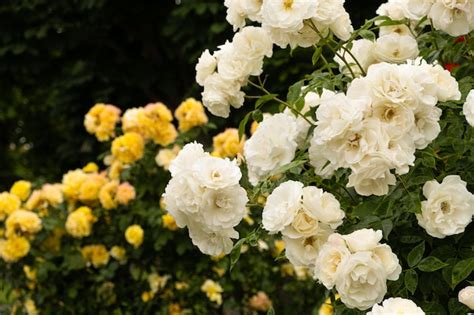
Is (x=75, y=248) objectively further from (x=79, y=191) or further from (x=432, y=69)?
(x=432, y=69)

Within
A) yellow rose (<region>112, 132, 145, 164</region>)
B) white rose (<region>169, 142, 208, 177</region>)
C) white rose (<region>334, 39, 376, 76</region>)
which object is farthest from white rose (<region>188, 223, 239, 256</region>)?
yellow rose (<region>112, 132, 145, 164</region>)

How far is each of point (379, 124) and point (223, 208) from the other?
351mm

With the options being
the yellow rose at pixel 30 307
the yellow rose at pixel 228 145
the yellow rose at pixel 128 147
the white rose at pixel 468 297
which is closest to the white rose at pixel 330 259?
the white rose at pixel 468 297

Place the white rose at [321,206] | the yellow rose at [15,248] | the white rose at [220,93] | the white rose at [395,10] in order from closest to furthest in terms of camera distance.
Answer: the white rose at [321,206], the white rose at [220,93], the white rose at [395,10], the yellow rose at [15,248]

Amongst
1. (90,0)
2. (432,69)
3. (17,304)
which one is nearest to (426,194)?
(432,69)

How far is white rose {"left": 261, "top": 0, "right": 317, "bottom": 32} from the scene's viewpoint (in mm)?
1671

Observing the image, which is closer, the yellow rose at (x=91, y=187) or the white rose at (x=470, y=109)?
the white rose at (x=470, y=109)

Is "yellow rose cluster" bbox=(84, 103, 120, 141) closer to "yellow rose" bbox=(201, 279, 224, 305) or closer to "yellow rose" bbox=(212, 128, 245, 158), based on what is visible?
"yellow rose" bbox=(212, 128, 245, 158)

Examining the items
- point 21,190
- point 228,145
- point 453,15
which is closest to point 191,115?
point 228,145

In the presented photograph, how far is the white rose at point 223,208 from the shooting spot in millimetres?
1641

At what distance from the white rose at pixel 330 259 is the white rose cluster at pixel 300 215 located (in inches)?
2.9

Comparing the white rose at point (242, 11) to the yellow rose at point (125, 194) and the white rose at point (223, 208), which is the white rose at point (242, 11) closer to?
the white rose at point (223, 208)

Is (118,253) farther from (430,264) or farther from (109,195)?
(430,264)

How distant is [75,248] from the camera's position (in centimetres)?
381
